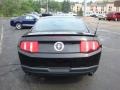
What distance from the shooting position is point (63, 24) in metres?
7.79

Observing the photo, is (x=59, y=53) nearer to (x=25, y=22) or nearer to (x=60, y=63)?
(x=60, y=63)

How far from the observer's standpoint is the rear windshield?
741 cm

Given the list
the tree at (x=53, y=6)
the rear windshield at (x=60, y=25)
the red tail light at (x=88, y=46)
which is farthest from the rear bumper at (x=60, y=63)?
the tree at (x=53, y=6)

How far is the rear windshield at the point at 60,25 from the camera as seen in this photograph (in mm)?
7415

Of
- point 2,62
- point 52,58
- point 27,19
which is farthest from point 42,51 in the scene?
point 27,19

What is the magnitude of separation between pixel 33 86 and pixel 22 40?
1.01m

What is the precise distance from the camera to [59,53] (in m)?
6.39

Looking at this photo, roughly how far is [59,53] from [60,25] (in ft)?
4.77

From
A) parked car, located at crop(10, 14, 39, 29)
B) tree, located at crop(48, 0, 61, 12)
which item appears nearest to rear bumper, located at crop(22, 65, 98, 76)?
parked car, located at crop(10, 14, 39, 29)

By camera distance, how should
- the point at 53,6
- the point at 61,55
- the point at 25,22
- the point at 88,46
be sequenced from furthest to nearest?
the point at 53,6
the point at 25,22
the point at 88,46
the point at 61,55

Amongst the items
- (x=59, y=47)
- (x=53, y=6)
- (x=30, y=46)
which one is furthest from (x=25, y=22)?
(x=53, y=6)

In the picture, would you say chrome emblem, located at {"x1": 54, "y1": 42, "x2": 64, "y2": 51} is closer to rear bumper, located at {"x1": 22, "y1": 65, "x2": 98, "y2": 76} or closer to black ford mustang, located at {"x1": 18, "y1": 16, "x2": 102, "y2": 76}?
black ford mustang, located at {"x1": 18, "y1": 16, "x2": 102, "y2": 76}

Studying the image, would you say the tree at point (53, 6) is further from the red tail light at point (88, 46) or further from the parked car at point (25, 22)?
the red tail light at point (88, 46)

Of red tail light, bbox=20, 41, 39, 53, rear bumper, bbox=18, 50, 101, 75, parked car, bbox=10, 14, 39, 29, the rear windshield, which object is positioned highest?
the rear windshield
